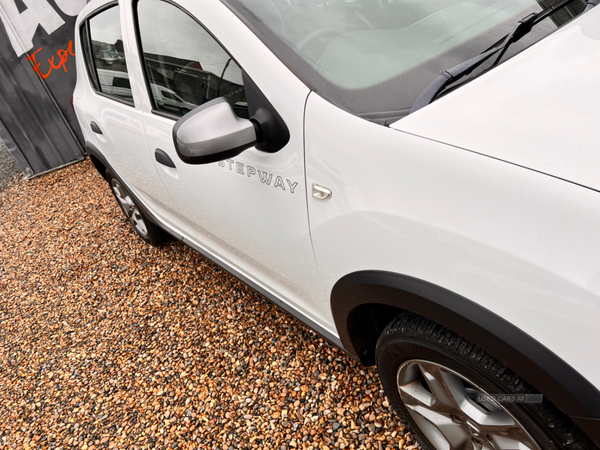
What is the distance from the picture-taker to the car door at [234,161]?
1.38 m

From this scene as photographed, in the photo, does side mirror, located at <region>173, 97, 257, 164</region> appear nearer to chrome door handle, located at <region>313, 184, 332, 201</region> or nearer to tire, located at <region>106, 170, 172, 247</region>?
chrome door handle, located at <region>313, 184, 332, 201</region>

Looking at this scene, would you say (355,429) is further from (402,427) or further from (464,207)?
(464,207)

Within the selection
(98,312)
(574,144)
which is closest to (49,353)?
(98,312)

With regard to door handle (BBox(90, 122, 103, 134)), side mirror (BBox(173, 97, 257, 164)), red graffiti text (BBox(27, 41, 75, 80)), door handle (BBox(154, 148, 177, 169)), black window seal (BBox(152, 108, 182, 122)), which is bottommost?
door handle (BBox(154, 148, 177, 169))

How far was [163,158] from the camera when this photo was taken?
2.07m

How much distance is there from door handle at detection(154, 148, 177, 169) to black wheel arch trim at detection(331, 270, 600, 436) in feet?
3.91

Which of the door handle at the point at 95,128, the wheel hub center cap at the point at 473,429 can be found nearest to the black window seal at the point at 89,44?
the door handle at the point at 95,128

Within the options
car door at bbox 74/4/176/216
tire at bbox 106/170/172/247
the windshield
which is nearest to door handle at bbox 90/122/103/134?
car door at bbox 74/4/176/216

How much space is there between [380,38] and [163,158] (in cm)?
117

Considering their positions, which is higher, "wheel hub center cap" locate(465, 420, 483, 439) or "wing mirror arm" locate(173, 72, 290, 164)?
"wing mirror arm" locate(173, 72, 290, 164)

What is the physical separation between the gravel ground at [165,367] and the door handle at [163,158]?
1050 millimetres

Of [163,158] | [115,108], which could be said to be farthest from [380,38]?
[115,108]

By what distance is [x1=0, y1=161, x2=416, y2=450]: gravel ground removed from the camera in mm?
1983

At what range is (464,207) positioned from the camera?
97 cm
